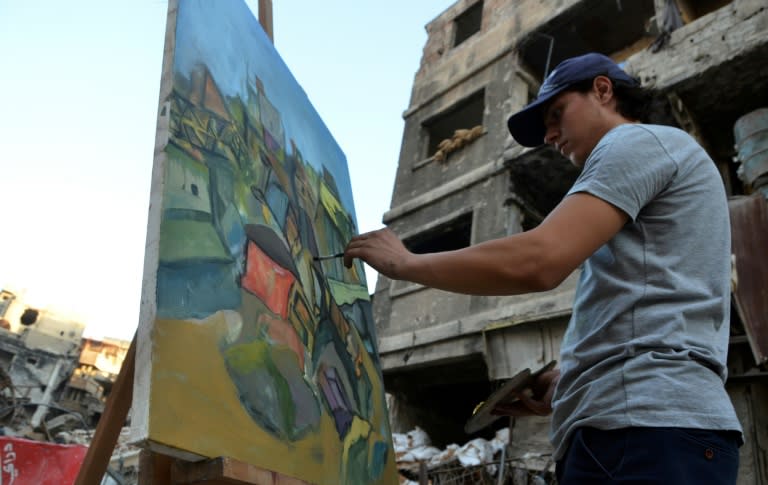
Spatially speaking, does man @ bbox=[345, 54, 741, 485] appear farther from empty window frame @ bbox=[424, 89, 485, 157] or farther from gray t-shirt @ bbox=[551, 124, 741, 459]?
empty window frame @ bbox=[424, 89, 485, 157]

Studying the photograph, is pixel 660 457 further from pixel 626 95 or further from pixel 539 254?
pixel 626 95

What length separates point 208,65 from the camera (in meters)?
1.83

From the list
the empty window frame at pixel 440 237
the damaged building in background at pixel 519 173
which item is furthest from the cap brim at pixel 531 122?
the empty window frame at pixel 440 237

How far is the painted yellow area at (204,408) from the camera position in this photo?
1.19 metres

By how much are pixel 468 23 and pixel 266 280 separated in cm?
1050

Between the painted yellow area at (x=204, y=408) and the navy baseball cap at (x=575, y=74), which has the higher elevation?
the navy baseball cap at (x=575, y=74)

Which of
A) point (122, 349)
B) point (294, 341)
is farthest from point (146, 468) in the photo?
point (122, 349)

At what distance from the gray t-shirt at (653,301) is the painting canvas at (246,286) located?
73cm

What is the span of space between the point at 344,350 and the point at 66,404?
81.6 ft

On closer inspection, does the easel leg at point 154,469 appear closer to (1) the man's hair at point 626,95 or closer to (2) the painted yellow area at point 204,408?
(2) the painted yellow area at point 204,408

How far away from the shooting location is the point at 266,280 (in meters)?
1.76

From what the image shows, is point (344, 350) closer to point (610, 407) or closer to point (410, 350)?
point (610, 407)

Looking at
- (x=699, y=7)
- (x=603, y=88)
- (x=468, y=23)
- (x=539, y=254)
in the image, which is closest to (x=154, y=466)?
(x=539, y=254)

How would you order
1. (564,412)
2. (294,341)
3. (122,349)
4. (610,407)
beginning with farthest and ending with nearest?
(122,349), (294,341), (564,412), (610,407)
